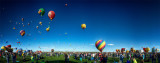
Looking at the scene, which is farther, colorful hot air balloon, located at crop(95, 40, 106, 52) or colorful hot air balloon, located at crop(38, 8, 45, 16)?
colorful hot air balloon, located at crop(95, 40, 106, 52)

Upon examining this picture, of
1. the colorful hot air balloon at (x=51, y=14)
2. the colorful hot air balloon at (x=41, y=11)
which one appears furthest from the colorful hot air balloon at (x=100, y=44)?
the colorful hot air balloon at (x=41, y=11)

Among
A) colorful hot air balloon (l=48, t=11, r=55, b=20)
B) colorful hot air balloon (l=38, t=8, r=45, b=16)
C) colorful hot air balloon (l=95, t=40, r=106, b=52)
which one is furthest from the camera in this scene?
colorful hot air balloon (l=95, t=40, r=106, b=52)

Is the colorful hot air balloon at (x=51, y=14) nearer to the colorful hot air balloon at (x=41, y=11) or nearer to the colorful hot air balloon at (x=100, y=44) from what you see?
the colorful hot air balloon at (x=41, y=11)

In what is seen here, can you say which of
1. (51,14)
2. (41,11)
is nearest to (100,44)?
(51,14)

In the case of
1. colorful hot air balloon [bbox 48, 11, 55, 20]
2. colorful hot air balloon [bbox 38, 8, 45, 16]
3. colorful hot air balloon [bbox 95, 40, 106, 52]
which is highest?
colorful hot air balloon [bbox 38, 8, 45, 16]

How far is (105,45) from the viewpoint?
21.0 m

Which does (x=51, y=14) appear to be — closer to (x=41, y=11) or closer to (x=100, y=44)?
(x=41, y=11)

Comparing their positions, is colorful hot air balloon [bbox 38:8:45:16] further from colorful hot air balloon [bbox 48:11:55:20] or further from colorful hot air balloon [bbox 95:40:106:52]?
colorful hot air balloon [bbox 95:40:106:52]

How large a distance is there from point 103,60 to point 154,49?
75.1 feet

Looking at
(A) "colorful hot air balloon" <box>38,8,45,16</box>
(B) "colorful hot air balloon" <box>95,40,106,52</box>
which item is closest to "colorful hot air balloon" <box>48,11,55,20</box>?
(A) "colorful hot air balloon" <box>38,8,45,16</box>

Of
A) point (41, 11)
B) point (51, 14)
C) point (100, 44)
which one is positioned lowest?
point (100, 44)

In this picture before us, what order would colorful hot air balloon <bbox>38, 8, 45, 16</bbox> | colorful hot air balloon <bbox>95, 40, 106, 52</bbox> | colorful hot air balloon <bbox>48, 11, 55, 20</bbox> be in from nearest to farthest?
colorful hot air balloon <bbox>48, 11, 55, 20</bbox>, colorful hot air balloon <bbox>38, 8, 45, 16</bbox>, colorful hot air balloon <bbox>95, 40, 106, 52</bbox>

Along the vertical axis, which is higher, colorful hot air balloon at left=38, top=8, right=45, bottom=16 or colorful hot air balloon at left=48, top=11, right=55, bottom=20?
A: colorful hot air balloon at left=38, top=8, right=45, bottom=16

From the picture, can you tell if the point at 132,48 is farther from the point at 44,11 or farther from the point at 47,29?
the point at 44,11
